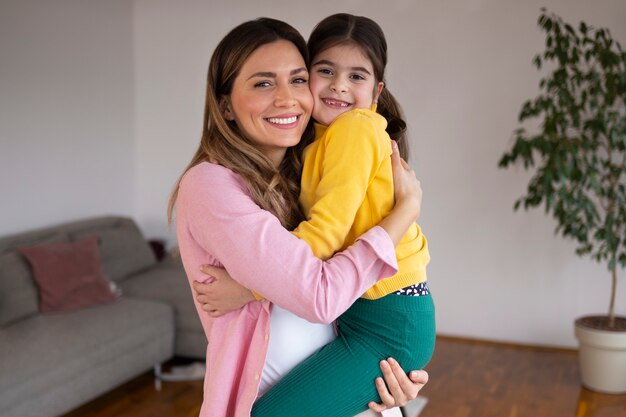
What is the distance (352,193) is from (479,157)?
12.3 ft

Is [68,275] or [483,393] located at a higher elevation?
[68,275]

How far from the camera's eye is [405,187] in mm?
1513

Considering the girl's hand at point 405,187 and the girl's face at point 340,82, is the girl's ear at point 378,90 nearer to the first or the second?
the girl's face at point 340,82

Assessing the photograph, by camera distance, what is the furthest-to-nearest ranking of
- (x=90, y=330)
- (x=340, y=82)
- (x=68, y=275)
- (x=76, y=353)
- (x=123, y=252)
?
1. (x=123, y=252)
2. (x=68, y=275)
3. (x=90, y=330)
4. (x=76, y=353)
5. (x=340, y=82)

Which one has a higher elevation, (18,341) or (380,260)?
(380,260)

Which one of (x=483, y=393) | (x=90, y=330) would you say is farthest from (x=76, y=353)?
(x=483, y=393)

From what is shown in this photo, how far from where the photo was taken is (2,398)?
10.5 feet

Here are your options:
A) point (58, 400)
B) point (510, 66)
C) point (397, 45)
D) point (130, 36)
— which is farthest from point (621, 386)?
point (130, 36)

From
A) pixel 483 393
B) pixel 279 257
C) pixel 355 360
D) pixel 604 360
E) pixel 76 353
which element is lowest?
pixel 483 393

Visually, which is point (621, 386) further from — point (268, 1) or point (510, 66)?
point (268, 1)

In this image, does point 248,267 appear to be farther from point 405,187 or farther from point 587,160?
point 587,160

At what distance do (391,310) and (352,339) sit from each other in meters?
0.10

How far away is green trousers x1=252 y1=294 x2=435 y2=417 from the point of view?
1426 millimetres

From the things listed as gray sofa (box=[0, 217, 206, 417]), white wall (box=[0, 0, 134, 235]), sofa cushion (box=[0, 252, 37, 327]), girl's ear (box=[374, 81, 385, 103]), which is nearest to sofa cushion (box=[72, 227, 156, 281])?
gray sofa (box=[0, 217, 206, 417])
